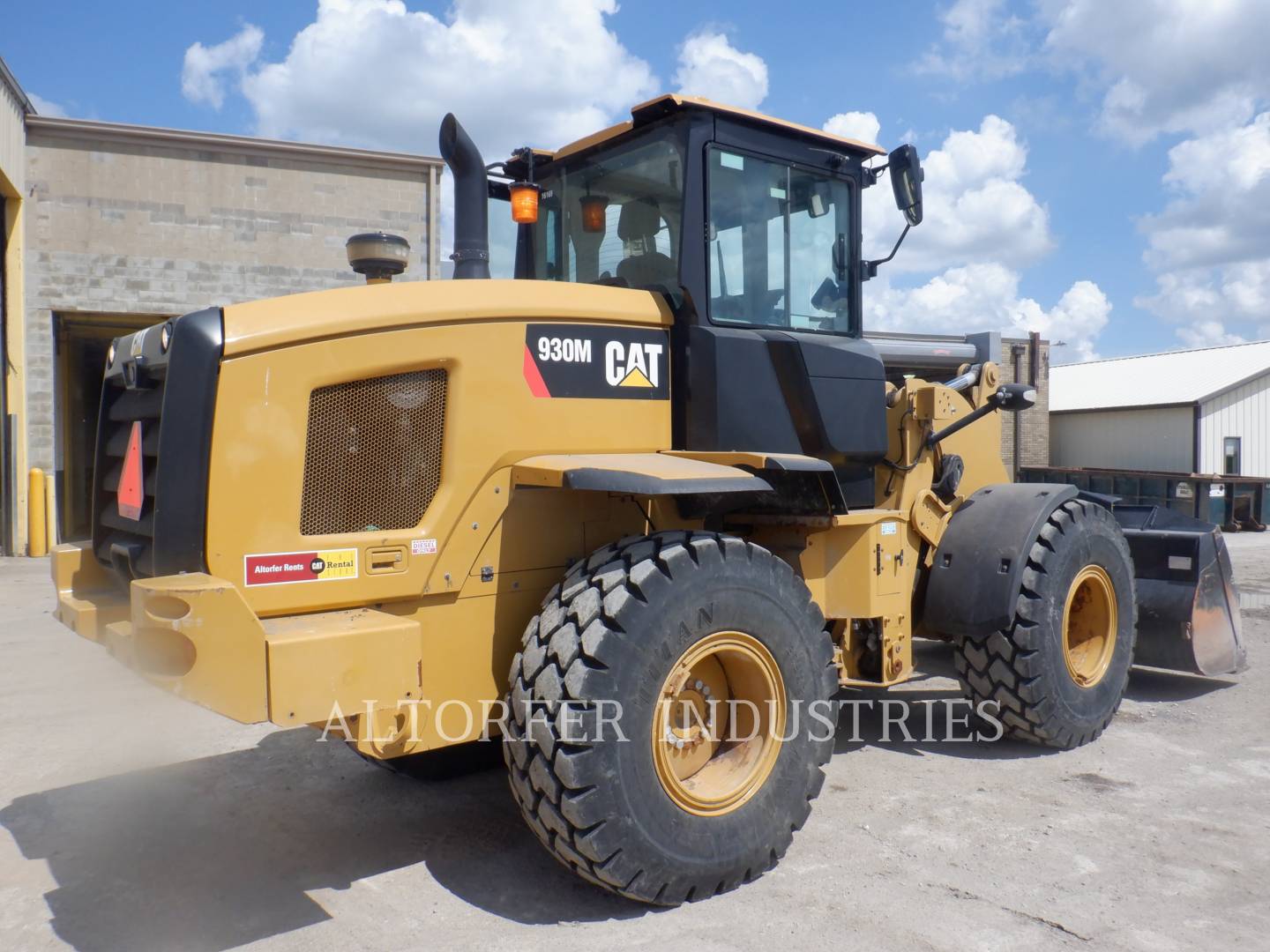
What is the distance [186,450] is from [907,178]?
3.22 metres

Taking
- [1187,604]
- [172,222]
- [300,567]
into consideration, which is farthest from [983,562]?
[172,222]

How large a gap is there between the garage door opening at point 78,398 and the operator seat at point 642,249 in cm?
1230

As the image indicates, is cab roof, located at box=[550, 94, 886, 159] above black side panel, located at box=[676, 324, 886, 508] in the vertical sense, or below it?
above

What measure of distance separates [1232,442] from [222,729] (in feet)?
81.6

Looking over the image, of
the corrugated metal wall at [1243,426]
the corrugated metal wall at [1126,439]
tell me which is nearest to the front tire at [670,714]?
the corrugated metal wall at [1126,439]

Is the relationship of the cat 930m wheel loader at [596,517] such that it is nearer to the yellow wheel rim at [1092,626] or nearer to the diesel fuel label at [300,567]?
the diesel fuel label at [300,567]

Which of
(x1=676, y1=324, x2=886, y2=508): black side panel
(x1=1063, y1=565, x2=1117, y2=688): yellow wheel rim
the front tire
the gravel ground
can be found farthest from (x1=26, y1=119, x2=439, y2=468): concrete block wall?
the front tire

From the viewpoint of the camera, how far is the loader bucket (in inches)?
248

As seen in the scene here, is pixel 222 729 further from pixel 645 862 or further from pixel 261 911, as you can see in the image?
pixel 645 862

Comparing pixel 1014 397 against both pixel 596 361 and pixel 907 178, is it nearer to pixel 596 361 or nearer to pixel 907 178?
pixel 907 178

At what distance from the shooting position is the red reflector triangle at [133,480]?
10.9 ft

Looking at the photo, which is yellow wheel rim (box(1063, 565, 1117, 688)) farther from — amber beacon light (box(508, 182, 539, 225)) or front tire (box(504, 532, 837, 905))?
amber beacon light (box(508, 182, 539, 225))

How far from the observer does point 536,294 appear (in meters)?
3.71

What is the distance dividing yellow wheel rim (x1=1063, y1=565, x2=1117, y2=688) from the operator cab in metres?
1.39
